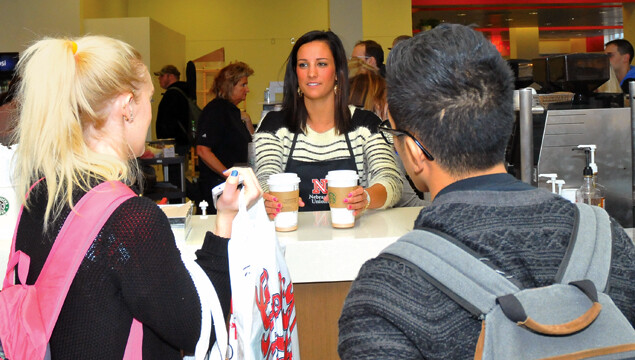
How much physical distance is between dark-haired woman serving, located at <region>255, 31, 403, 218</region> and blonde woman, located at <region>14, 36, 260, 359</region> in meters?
1.27

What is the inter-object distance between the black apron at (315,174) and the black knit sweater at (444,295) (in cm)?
174

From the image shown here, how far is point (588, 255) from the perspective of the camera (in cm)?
89

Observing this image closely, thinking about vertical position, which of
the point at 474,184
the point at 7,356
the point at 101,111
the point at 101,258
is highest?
the point at 101,111

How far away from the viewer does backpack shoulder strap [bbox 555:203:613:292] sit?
88 centimetres

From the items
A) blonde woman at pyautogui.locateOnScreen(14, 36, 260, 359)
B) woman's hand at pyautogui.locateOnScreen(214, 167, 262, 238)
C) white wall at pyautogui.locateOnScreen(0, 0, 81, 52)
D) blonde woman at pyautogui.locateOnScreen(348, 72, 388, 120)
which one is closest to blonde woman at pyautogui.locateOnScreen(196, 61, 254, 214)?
blonde woman at pyautogui.locateOnScreen(348, 72, 388, 120)

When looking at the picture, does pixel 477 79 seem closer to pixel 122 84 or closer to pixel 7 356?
pixel 122 84

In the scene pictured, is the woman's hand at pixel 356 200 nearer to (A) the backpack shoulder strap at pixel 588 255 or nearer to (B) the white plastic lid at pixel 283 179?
(B) the white plastic lid at pixel 283 179

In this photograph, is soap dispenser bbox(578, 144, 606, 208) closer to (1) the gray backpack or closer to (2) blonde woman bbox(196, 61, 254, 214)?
(1) the gray backpack

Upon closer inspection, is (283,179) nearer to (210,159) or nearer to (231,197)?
(231,197)

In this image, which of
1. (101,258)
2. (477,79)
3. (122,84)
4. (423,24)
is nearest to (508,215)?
(477,79)

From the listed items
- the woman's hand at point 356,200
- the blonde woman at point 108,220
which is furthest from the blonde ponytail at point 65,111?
the woman's hand at point 356,200

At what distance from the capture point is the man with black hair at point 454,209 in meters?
0.86

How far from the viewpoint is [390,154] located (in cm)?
270

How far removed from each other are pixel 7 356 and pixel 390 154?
1.79 metres
